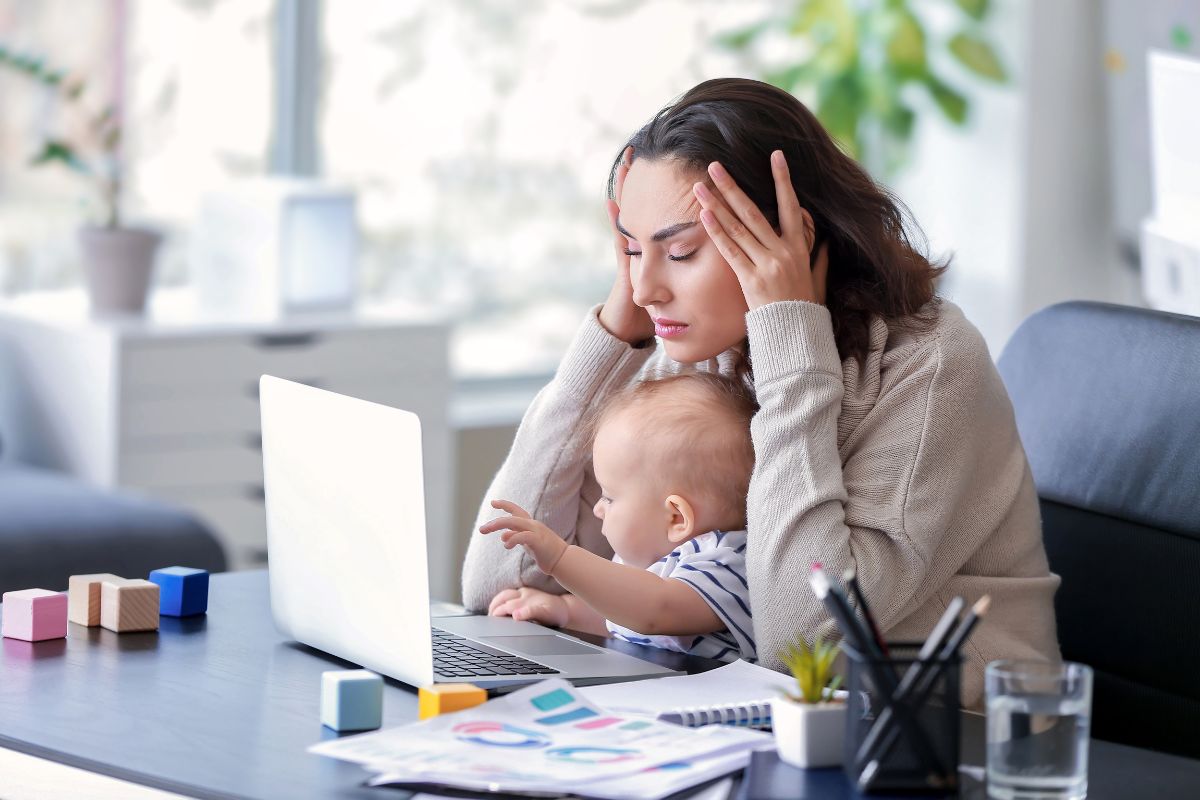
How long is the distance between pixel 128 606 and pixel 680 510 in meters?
0.50

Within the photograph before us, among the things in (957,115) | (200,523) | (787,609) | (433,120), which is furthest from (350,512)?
(957,115)

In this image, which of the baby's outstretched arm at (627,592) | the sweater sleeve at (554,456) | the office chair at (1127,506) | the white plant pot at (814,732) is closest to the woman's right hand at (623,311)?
the sweater sleeve at (554,456)

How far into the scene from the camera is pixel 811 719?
1.10 metres

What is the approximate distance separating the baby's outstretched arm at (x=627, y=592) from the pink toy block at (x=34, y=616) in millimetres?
377

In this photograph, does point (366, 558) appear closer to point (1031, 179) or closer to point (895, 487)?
point (895, 487)

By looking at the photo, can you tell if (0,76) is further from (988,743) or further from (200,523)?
(988,743)

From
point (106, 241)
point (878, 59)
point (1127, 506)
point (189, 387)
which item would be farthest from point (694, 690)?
point (878, 59)

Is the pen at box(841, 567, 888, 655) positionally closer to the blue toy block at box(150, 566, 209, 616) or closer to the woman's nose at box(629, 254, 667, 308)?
the woman's nose at box(629, 254, 667, 308)

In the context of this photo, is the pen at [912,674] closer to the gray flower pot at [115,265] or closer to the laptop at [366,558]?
the laptop at [366,558]

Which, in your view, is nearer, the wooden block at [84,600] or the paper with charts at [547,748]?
the paper with charts at [547,748]

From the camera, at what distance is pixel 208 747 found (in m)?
1.14

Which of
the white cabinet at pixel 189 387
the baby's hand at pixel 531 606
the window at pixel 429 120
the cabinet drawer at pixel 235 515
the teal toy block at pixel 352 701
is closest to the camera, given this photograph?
the teal toy block at pixel 352 701

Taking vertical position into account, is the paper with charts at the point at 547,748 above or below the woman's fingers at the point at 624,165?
below

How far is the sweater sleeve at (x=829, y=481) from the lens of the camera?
1419 mm
